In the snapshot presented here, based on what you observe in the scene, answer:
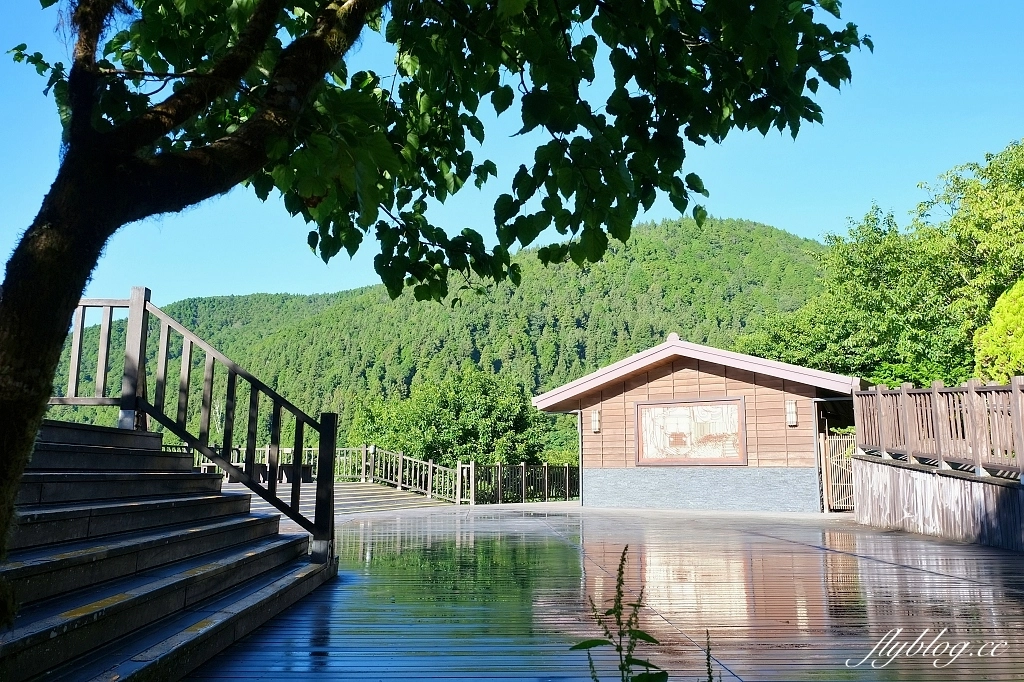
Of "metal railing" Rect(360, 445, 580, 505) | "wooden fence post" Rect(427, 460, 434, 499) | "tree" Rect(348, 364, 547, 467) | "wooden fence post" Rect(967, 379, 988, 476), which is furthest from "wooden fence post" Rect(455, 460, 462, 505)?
"wooden fence post" Rect(967, 379, 988, 476)

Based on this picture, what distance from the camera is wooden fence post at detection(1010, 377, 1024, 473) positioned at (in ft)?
23.7

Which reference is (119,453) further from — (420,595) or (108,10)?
(108,10)

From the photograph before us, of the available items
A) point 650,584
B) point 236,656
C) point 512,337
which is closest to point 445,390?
point 650,584

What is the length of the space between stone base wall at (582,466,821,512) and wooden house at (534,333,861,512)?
0.07 ft

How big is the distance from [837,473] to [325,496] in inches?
502

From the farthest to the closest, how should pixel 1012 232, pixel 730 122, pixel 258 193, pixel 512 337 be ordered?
1. pixel 512 337
2. pixel 1012 232
3. pixel 258 193
4. pixel 730 122

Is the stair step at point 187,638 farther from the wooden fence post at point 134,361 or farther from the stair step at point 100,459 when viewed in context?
the wooden fence post at point 134,361

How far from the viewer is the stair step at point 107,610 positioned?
7.95 feet

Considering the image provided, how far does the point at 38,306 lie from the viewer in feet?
5.15

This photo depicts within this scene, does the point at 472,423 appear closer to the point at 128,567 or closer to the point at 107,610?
the point at 128,567

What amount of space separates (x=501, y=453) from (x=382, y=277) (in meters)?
20.6

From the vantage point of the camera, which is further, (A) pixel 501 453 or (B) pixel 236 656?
(A) pixel 501 453

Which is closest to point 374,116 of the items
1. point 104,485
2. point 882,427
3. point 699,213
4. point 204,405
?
point 699,213

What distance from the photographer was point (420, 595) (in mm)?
5145
